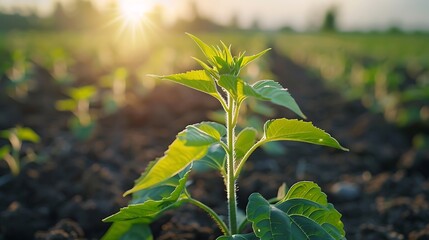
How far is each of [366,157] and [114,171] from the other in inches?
105

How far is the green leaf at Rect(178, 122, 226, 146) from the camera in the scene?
5.33 ft

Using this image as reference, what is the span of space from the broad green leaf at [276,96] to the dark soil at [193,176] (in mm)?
1234

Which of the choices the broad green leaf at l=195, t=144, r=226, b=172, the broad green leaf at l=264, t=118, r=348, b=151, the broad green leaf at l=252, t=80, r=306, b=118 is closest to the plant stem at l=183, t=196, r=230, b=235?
the broad green leaf at l=195, t=144, r=226, b=172

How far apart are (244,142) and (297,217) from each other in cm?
45

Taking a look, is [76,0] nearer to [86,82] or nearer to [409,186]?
[86,82]

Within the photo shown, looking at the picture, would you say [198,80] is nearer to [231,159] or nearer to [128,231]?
[231,159]

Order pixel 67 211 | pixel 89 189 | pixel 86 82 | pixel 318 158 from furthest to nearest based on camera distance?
pixel 86 82 < pixel 318 158 < pixel 89 189 < pixel 67 211

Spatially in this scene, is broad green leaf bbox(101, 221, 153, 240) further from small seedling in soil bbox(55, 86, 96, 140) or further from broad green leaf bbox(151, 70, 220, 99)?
small seedling in soil bbox(55, 86, 96, 140)

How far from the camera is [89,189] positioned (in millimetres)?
3758

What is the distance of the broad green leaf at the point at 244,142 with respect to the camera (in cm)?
217

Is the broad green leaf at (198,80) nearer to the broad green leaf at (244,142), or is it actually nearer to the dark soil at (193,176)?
the broad green leaf at (244,142)

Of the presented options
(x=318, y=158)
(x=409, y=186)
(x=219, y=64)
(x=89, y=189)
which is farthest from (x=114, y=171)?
(x=219, y=64)

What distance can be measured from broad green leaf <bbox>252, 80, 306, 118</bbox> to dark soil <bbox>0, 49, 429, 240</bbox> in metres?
1.23

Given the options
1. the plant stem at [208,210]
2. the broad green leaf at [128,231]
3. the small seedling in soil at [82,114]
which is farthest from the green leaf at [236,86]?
the small seedling in soil at [82,114]
